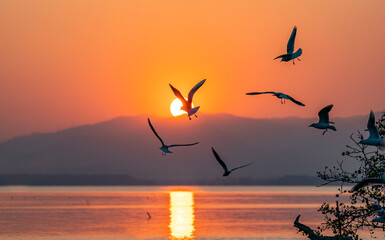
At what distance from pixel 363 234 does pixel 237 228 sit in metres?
27.3

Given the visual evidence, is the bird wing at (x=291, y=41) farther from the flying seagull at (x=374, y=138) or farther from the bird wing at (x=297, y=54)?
the flying seagull at (x=374, y=138)

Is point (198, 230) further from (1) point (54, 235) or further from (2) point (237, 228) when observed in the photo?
(1) point (54, 235)

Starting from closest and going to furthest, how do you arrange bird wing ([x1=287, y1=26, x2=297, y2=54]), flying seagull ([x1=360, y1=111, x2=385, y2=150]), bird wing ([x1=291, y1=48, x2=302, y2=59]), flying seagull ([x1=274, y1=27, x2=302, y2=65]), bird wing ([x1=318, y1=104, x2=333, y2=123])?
flying seagull ([x1=274, y1=27, x2=302, y2=65]) → bird wing ([x1=291, y1=48, x2=302, y2=59]) → bird wing ([x1=287, y1=26, x2=297, y2=54]) → bird wing ([x1=318, y1=104, x2=333, y2=123]) → flying seagull ([x1=360, y1=111, x2=385, y2=150])

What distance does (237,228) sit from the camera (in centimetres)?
15388

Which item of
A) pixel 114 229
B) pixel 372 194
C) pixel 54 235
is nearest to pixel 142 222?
pixel 114 229

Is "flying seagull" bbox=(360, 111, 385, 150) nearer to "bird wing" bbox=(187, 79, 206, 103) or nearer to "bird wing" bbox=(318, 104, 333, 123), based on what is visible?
"bird wing" bbox=(318, 104, 333, 123)

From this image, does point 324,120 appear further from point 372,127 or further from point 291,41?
point 291,41

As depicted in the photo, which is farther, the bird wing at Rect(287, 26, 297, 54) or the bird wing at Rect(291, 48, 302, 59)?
the bird wing at Rect(287, 26, 297, 54)

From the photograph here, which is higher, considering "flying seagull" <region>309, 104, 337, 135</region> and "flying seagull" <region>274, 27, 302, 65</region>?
"flying seagull" <region>274, 27, 302, 65</region>

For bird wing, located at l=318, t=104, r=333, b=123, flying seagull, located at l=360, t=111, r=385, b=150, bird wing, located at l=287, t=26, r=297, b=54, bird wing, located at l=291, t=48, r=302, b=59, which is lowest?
flying seagull, located at l=360, t=111, r=385, b=150

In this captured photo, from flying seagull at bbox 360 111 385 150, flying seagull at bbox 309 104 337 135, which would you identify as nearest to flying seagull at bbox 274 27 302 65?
flying seagull at bbox 309 104 337 135

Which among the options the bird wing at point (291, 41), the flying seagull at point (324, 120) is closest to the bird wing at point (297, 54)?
the bird wing at point (291, 41)

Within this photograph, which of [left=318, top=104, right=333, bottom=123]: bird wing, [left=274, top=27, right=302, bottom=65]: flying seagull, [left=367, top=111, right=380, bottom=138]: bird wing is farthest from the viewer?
[left=318, top=104, right=333, bottom=123]: bird wing

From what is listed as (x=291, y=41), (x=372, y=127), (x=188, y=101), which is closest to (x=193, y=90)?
(x=188, y=101)
